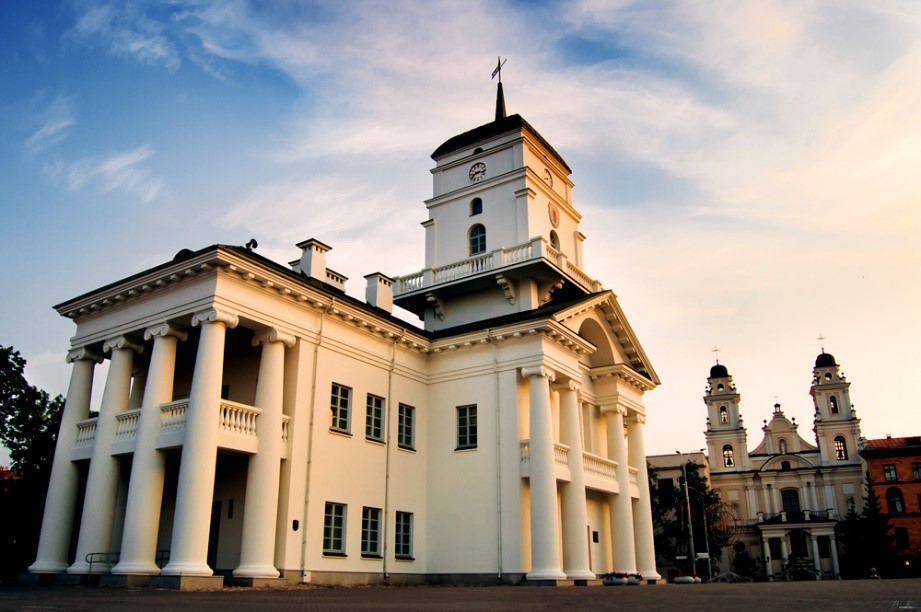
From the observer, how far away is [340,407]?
73.3 feet

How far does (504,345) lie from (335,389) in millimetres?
5851

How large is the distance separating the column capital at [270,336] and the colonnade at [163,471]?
0.03m

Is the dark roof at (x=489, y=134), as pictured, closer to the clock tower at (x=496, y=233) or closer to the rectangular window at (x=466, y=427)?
the clock tower at (x=496, y=233)

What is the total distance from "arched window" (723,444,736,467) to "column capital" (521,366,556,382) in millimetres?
70237

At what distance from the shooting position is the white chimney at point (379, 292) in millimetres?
27039

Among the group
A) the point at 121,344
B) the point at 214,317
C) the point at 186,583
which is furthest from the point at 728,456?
the point at 186,583

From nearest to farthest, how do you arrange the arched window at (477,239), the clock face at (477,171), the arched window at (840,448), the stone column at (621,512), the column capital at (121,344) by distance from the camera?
the column capital at (121,344) → the stone column at (621,512) → the arched window at (477,239) → the clock face at (477,171) → the arched window at (840,448)

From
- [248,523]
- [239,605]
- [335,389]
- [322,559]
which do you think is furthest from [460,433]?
[239,605]

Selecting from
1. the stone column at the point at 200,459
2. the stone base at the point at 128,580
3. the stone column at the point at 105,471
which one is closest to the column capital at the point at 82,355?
the stone column at the point at 105,471

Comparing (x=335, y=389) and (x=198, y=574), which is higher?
(x=335, y=389)

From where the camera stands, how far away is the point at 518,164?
30.5 metres

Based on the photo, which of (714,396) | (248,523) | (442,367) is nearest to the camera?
(248,523)

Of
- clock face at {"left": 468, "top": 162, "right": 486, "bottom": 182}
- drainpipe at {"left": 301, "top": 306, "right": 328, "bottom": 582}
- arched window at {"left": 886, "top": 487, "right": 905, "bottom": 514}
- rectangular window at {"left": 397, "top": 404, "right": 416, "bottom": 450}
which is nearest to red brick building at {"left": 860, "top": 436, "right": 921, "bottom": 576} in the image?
arched window at {"left": 886, "top": 487, "right": 905, "bottom": 514}

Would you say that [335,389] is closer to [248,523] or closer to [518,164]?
[248,523]
